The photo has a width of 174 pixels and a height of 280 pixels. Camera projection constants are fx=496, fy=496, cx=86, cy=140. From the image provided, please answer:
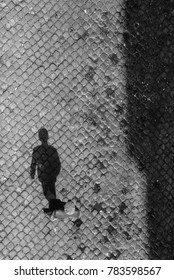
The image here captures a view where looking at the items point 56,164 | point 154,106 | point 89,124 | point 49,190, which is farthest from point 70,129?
point 154,106

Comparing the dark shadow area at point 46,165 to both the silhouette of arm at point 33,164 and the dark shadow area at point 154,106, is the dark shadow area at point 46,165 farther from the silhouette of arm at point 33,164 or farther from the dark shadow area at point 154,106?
the dark shadow area at point 154,106

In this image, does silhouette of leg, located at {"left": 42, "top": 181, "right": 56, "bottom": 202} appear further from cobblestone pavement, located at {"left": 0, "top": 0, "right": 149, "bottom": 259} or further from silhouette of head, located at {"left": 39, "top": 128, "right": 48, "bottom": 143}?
silhouette of head, located at {"left": 39, "top": 128, "right": 48, "bottom": 143}

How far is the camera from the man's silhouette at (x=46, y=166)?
23.9ft

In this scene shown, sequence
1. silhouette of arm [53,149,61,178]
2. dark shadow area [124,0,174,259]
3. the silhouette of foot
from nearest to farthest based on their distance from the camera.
→ the silhouette of foot → silhouette of arm [53,149,61,178] → dark shadow area [124,0,174,259]

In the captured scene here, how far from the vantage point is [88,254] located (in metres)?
7.39

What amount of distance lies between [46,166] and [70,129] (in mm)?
665

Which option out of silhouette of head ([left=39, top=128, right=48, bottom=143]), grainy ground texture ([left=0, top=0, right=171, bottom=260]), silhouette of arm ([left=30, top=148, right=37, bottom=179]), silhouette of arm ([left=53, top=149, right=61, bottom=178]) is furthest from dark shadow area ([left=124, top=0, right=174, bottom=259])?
silhouette of arm ([left=30, top=148, right=37, bottom=179])

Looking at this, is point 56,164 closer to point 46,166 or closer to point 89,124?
point 46,166

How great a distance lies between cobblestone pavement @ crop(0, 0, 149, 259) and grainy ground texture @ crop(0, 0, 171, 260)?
15 mm

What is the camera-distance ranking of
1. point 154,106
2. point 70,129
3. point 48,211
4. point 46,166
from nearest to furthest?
point 48,211, point 46,166, point 70,129, point 154,106

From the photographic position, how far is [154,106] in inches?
303

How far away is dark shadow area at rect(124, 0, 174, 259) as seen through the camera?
754cm

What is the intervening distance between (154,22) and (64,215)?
3.30 m
